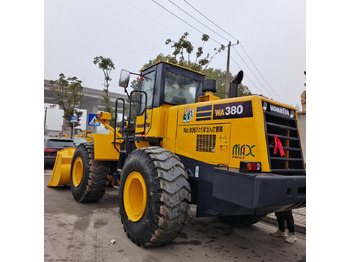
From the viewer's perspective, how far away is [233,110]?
3469mm

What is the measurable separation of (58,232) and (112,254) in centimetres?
124

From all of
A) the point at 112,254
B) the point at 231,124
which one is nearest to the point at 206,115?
Answer: the point at 231,124

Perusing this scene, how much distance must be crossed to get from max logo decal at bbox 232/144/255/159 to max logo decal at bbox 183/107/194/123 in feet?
3.33

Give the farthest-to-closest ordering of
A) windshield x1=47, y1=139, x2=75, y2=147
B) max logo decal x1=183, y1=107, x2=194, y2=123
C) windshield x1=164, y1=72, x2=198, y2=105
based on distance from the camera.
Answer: windshield x1=47, y1=139, x2=75, y2=147 → windshield x1=164, y1=72, x2=198, y2=105 → max logo decal x1=183, y1=107, x2=194, y2=123

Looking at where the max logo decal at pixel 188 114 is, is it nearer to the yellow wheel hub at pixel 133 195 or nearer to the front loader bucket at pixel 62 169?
the yellow wheel hub at pixel 133 195

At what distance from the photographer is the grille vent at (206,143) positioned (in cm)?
369

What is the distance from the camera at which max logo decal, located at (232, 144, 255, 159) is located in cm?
320

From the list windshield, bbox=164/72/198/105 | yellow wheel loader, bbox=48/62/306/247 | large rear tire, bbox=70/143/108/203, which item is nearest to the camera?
yellow wheel loader, bbox=48/62/306/247

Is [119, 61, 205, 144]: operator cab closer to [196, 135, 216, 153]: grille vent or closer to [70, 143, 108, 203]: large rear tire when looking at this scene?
[196, 135, 216, 153]: grille vent

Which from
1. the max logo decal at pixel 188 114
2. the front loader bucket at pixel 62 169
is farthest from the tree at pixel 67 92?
the max logo decal at pixel 188 114

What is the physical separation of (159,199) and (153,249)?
0.84m

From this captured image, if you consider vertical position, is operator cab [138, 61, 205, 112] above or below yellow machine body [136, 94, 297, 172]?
above

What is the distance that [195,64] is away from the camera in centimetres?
1714

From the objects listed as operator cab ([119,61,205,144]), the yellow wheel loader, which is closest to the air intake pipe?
the yellow wheel loader
